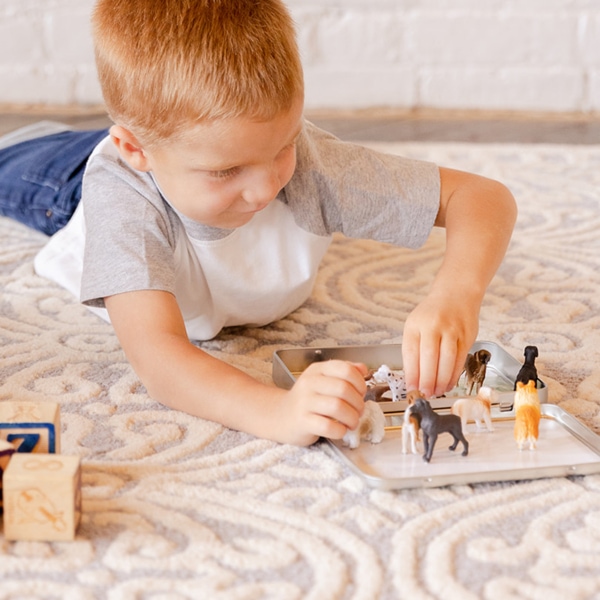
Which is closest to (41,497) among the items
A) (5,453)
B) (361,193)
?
(5,453)

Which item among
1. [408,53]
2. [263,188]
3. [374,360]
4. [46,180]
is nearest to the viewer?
[263,188]

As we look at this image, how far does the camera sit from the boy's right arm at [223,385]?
0.73m

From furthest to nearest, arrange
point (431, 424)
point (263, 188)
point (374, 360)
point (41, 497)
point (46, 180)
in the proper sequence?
point (46, 180)
point (374, 360)
point (263, 188)
point (431, 424)
point (41, 497)

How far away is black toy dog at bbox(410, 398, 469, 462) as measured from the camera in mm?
704

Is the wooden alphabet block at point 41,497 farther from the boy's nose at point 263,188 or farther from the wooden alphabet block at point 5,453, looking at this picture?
the boy's nose at point 263,188

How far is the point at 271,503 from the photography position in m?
0.68

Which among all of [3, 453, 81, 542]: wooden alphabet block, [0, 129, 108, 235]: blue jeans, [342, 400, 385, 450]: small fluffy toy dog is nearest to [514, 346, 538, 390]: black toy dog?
[342, 400, 385, 450]: small fluffy toy dog

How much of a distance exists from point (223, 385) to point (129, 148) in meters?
0.25

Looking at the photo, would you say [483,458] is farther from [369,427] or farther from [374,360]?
[374,360]

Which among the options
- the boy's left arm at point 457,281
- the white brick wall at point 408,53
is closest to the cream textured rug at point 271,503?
the boy's left arm at point 457,281

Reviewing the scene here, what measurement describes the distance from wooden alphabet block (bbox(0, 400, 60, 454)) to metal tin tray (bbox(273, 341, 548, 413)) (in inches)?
10.1

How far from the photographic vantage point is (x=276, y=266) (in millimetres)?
1029

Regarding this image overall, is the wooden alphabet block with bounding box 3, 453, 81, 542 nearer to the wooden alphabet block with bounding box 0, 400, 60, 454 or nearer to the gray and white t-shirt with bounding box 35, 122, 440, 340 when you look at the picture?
the wooden alphabet block with bounding box 0, 400, 60, 454

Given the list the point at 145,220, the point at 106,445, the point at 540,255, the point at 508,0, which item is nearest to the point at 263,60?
the point at 145,220
